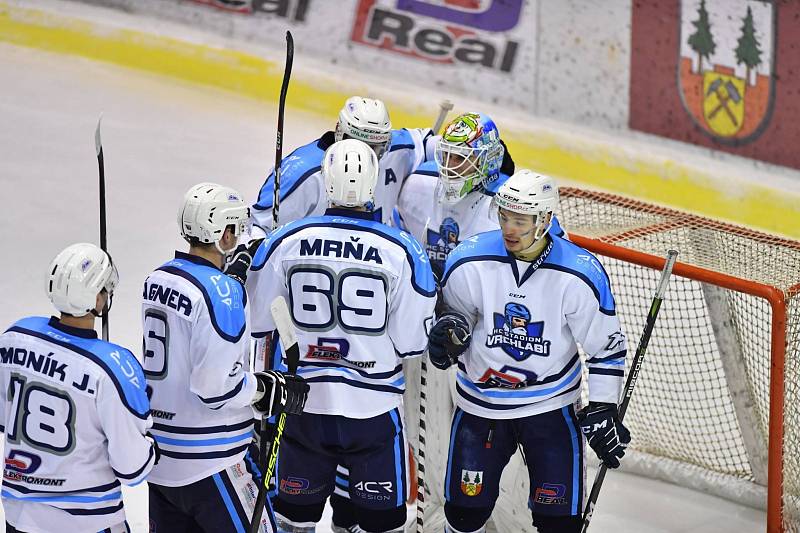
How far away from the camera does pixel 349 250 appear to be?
11.0 ft

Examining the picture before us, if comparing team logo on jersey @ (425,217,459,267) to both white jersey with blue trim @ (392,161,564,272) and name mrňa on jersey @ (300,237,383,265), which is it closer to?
white jersey with blue trim @ (392,161,564,272)

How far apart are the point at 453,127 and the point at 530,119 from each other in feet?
11.8

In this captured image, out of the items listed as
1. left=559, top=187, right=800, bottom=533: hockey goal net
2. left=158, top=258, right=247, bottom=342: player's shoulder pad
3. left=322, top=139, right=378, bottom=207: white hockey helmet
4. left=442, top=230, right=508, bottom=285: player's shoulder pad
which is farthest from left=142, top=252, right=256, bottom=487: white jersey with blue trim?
left=559, top=187, right=800, bottom=533: hockey goal net

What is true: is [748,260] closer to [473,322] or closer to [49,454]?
[473,322]

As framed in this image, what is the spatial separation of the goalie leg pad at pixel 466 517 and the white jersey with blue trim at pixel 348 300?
0.39 metres

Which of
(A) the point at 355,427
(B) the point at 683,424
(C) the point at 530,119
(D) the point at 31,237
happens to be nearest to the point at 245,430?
(A) the point at 355,427

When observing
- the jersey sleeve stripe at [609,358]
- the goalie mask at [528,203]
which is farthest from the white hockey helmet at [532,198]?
the jersey sleeve stripe at [609,358]

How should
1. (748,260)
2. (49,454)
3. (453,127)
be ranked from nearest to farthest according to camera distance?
1. (49,454)
2. (453,127)
3. (748,260)

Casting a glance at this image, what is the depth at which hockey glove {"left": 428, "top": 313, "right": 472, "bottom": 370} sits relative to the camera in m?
3.50

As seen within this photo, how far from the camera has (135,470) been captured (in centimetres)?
302

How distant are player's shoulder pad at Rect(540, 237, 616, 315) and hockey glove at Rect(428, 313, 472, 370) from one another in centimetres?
27

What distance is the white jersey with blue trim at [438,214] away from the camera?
414 cm

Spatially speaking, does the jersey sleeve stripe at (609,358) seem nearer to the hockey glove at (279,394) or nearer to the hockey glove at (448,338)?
the hockey glove at (448,338)

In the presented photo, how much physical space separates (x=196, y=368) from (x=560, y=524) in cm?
115
